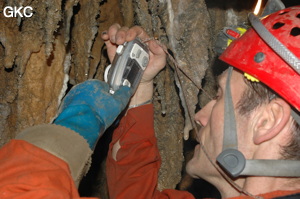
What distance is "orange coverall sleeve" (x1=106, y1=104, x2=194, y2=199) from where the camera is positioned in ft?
6.74

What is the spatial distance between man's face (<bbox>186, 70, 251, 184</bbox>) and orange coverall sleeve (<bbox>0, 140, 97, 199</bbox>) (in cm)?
72

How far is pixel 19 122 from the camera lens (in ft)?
6.80

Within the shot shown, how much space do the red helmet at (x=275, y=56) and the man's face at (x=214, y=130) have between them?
0.36 ft

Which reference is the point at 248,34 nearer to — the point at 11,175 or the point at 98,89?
the point at 98,89

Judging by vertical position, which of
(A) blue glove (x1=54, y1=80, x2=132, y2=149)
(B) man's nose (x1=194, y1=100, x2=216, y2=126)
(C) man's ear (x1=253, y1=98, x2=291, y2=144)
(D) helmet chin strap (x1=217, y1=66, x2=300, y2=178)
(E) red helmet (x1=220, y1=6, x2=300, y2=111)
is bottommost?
(D) helmet chin strap (x1=217, y1=66, x2=300, y2=178)

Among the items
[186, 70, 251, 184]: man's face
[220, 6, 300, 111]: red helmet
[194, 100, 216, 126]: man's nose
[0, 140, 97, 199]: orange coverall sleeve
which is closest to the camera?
[0, 140, 97, 199]: orange coverall sleeve

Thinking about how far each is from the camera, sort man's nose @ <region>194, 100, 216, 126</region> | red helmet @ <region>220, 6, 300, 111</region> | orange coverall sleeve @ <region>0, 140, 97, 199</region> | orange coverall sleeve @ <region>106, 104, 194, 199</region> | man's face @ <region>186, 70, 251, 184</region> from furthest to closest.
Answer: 1. orange coverall sleeve @ <region>106, 104, 194, 199</region>
2. man's nose @ <region>194, 100, 216, 126</region>
3. man's face @ <region>186, 70, 251, 184</region>
4. red helmet @ <region>220, 6, 300, 111</region>
5. orange coverall sleeve @ <region>0, 140, 97, 199</region>

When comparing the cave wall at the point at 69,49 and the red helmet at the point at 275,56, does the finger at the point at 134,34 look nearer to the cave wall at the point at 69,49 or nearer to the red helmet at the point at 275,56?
the cave wall at the point at 69,49

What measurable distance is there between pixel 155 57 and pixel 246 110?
69 cm

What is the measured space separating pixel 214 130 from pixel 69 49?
1.05 meters

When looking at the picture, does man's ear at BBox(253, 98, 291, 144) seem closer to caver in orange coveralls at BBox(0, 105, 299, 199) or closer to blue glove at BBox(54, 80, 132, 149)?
caver in orange coveralls at BBox(0, 105, 299, 199)

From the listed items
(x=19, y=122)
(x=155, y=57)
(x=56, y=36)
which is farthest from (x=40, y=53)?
(x=155, y=57)

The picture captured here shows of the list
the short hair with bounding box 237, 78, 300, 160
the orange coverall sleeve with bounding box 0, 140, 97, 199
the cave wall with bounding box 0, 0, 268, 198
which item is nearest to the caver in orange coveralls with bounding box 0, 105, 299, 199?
the orange coverall sleeve with bounding box 0, 140, 97, 199

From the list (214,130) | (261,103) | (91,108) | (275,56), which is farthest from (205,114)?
(91,108)
